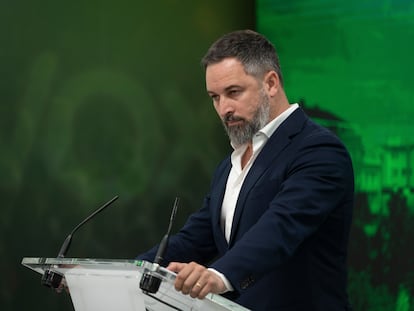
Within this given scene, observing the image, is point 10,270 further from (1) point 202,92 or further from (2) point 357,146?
(2) point 357,146

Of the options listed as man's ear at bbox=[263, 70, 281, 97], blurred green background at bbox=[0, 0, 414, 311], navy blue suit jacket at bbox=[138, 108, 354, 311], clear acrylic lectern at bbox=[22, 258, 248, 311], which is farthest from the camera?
blurred green background at bbox=[0, 0, 414, 311]

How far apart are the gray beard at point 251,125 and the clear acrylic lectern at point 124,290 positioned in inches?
27.2

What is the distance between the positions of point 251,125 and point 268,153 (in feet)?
0.36

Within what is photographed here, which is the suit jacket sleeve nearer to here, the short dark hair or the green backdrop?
the short dark hair

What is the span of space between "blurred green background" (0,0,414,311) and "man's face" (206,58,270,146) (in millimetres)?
1857

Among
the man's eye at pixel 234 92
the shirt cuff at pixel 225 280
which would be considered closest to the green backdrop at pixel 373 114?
the man's eye at pixel 234 92

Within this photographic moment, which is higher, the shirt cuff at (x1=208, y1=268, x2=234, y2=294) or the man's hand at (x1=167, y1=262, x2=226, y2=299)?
the man's hand at (x1=167, y1=262, x2=226, y2=299)

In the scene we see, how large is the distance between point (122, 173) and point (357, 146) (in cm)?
125

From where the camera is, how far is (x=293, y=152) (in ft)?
Answer: 6.59

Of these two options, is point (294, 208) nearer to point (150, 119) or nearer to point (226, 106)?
point (226, 106)

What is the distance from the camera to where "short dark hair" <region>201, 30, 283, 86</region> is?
6.97 ft

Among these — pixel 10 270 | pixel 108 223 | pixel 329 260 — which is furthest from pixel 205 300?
pixel 108 223

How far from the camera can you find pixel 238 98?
6.97ft

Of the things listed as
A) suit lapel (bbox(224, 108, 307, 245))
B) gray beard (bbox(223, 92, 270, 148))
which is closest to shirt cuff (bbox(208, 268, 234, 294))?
suit lapel (bbox(224, 108, 307, 245))
